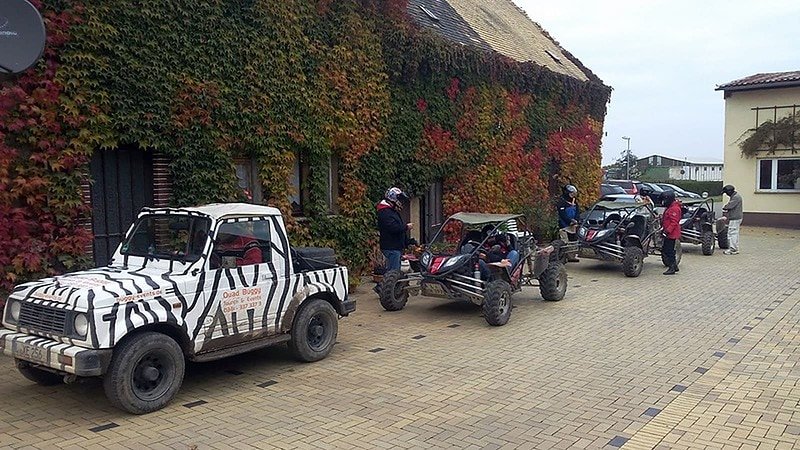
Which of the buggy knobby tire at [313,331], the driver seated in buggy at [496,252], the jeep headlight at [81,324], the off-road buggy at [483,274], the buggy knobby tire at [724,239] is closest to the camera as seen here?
the jeep headlight at [81,324]

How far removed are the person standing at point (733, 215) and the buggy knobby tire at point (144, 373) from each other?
15.5 meters

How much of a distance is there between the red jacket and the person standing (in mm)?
3973

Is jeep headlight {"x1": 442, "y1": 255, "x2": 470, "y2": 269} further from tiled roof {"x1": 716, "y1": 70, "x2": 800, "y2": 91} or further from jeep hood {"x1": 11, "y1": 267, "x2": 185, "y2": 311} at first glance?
tiled roof {"x1": 716, "y1": 70, "x2": 800, "y2": 91}

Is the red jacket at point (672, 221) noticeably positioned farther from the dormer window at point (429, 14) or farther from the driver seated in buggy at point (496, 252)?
the dormer window at point (429, 14)

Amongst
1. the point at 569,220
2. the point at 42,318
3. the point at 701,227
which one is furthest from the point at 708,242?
the point at 42,318

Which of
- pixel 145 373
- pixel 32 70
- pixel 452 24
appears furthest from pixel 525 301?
pixel 452 24

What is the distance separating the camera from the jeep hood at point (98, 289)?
18.1 ft

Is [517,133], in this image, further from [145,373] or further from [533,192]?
[145,373]

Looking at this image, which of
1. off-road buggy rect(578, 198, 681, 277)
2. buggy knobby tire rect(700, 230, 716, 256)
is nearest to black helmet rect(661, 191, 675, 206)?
off-road buggy rect(578, 198, 681, 277)

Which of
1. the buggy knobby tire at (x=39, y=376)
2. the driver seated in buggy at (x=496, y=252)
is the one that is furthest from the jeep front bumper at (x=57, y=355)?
the driver seated in buggy at (x=496, y=252)

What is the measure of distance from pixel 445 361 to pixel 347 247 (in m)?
5.32

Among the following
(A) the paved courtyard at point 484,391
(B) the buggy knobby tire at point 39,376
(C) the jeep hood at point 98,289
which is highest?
(C) the jeep hood at point 98,289

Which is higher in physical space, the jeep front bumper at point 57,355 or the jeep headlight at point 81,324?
the jeep headlight at point 81,324

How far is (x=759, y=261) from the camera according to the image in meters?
16.1
